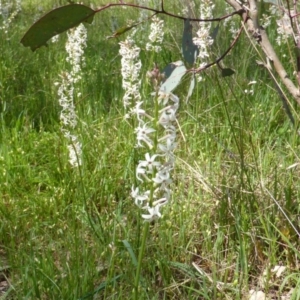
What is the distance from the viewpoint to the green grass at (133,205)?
185cm

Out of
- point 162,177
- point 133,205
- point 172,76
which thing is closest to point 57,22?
point 172,76

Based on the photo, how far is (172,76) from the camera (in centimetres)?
117

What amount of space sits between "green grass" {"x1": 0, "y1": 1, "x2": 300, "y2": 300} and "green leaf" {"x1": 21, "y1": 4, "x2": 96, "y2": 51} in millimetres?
658

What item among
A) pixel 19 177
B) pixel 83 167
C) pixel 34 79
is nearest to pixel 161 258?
pixel 83 167

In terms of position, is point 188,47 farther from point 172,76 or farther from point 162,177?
point 162,177

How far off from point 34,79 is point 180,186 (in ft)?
6.38

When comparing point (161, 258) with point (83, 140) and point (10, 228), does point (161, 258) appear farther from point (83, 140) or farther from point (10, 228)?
point (83, 140)

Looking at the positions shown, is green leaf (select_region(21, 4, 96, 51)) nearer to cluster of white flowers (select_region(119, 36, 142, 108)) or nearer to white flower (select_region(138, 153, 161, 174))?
white flower (select_region(138, 153, 161, 174))

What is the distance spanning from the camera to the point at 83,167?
2594mm

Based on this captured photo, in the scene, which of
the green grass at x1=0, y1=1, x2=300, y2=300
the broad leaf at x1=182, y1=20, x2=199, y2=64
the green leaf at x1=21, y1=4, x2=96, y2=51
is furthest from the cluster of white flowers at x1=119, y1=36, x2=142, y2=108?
the green leaf at x1=21, y1=4, x2=96, y2=51

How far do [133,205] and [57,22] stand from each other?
1.24m

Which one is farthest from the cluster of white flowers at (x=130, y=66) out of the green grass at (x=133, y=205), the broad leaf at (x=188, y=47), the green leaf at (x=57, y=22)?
the green leaf at (x=57, y=22)

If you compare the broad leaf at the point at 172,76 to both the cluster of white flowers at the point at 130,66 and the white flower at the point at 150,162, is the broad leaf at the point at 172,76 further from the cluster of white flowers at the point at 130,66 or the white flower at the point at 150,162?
the cluster of white flowers at the point at 130,66

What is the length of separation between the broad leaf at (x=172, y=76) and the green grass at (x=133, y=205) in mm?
550
